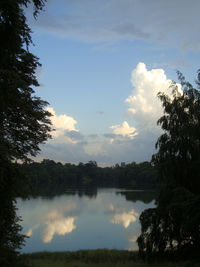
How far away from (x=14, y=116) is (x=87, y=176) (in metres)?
161

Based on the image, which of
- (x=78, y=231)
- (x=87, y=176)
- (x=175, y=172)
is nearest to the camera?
(x=175, y=172)

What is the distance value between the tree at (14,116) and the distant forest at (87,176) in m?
105

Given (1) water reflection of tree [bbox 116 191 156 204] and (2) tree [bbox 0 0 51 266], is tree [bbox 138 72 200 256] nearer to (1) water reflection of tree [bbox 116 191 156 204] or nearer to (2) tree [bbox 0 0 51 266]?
(2) tree [bbox 0 0 51 266]

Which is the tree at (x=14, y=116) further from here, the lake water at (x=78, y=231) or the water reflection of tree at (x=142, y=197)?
the water reflection of tree at (x=142, y=197)

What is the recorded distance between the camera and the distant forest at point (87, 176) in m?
127

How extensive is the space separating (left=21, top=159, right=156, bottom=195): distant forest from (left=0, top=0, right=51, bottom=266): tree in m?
105

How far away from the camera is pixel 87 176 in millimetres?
168625

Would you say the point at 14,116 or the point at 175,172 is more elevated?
the point at 14,116

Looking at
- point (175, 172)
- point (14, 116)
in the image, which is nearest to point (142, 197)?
point (175, 172)

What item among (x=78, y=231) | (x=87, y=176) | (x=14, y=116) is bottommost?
(x=78, y=231)

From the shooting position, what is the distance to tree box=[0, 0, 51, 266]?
7.11m

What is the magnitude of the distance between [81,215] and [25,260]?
96.9 feet

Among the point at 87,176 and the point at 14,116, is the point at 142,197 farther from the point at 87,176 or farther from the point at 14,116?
the point at 87,176

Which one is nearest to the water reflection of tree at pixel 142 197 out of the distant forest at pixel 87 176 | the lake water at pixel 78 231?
the lake water at pixel 78 231
